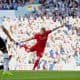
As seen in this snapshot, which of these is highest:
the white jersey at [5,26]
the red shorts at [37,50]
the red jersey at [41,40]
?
the white jersey at [5,26]

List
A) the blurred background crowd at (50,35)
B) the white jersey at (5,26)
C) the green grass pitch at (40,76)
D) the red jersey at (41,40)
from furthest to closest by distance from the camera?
1. the white jersey at (5,26)
2. the blurred background crowd at (50,35)
3. the red jersey at (41,40)
4. the green grass pitch at (40,76)

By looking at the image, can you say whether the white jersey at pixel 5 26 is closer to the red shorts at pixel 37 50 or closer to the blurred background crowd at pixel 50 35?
the blurred background crowd at pixel 50 35

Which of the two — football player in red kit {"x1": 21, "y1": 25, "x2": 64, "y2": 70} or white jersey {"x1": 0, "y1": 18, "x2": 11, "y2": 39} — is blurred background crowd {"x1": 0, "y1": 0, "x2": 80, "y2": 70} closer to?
white jersey {"x1": 0, "y1": 18, "x2": 11, "y2": 39}

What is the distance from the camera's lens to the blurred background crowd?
27.4 meters

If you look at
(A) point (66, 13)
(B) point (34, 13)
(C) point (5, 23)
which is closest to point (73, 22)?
(A) point (66, 13)

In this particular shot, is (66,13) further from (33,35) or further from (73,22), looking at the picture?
(33,35)

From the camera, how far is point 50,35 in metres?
28.1

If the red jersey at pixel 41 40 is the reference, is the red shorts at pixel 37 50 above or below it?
below

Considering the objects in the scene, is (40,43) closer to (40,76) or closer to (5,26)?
(5,26)

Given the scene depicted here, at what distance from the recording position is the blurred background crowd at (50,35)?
90.0 ft

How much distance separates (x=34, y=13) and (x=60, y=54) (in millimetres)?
3104

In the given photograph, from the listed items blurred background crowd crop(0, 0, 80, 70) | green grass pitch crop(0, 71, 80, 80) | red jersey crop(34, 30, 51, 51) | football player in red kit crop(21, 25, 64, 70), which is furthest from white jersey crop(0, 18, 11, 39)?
green grass pitch crop(0, 71, 80, 80)

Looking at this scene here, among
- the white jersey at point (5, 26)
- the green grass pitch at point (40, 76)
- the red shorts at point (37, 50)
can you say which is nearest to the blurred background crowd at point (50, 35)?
the white jersey at point (5, 26)

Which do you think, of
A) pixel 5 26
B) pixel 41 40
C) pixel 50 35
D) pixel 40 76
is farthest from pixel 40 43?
pixel 40 76
